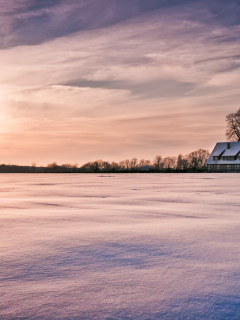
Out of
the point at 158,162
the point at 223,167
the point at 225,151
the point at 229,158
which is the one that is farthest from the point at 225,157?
the point at 158,162

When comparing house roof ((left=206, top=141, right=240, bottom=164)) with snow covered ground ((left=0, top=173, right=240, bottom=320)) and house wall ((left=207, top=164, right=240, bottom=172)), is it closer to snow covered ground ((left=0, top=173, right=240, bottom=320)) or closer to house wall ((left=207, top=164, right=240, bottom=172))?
house wall ((left=207, top=164, right=240, bottom=172))

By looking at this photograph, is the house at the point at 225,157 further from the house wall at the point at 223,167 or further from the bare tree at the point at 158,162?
the bare tree at the point at 158,162

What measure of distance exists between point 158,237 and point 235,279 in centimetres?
125

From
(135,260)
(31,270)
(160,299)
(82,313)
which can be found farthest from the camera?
(135,260)

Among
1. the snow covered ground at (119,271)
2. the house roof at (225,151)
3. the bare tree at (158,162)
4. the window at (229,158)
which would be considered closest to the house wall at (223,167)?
the house roof at (225,151)

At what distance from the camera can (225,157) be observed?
6038 centimetres

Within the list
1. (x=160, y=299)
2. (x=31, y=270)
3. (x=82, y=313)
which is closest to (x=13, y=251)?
(x=31, y=270)

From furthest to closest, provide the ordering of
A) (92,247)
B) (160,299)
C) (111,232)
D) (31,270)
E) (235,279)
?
(111,232)
(92,247)
(31,270)
(235,279)
(160,299)

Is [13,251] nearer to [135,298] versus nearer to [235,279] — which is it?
[135,298]

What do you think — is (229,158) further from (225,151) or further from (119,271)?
(119,271)

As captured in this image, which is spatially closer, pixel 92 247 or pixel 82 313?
pixel 82 313

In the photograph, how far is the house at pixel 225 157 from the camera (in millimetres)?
58688

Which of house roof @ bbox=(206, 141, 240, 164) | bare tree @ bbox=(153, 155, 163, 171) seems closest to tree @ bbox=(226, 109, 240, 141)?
house roof @ bbox=(206, 141, 240, 164)

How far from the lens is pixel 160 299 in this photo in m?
1.64
